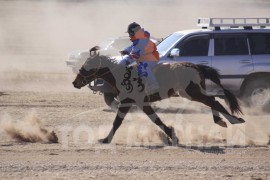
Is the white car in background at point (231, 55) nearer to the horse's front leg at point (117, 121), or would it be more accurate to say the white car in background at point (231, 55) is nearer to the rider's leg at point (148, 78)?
the rider's leg at point (148, 78)

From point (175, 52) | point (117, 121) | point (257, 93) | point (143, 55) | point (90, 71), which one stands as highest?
point (175, 52)

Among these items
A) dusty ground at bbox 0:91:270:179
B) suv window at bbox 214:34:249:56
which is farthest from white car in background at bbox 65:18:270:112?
dusty ground at bbox 0:91:270:179

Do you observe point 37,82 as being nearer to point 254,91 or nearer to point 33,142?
point 254,91

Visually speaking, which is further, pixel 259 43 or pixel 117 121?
pixel 259 43

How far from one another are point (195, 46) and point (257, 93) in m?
1.93

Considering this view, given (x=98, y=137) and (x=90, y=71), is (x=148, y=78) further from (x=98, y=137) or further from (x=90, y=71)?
(x=98, y=137)

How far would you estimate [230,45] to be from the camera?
15.6 m

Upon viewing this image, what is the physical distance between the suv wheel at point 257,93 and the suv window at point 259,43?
72 cm

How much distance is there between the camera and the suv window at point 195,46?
15281 mm

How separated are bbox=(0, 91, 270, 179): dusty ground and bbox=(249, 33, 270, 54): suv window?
5.31 ft

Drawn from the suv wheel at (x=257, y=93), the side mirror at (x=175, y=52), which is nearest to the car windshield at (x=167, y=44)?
the side mirror at (x=175, y=52)

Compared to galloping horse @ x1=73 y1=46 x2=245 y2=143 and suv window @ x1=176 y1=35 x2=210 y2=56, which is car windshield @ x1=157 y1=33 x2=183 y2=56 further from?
galloping horse @ x1=73 y1=46 x2=245 y2=143

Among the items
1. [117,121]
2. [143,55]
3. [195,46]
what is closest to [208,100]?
[143,55]

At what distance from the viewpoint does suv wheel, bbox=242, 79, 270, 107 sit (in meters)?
15.7
